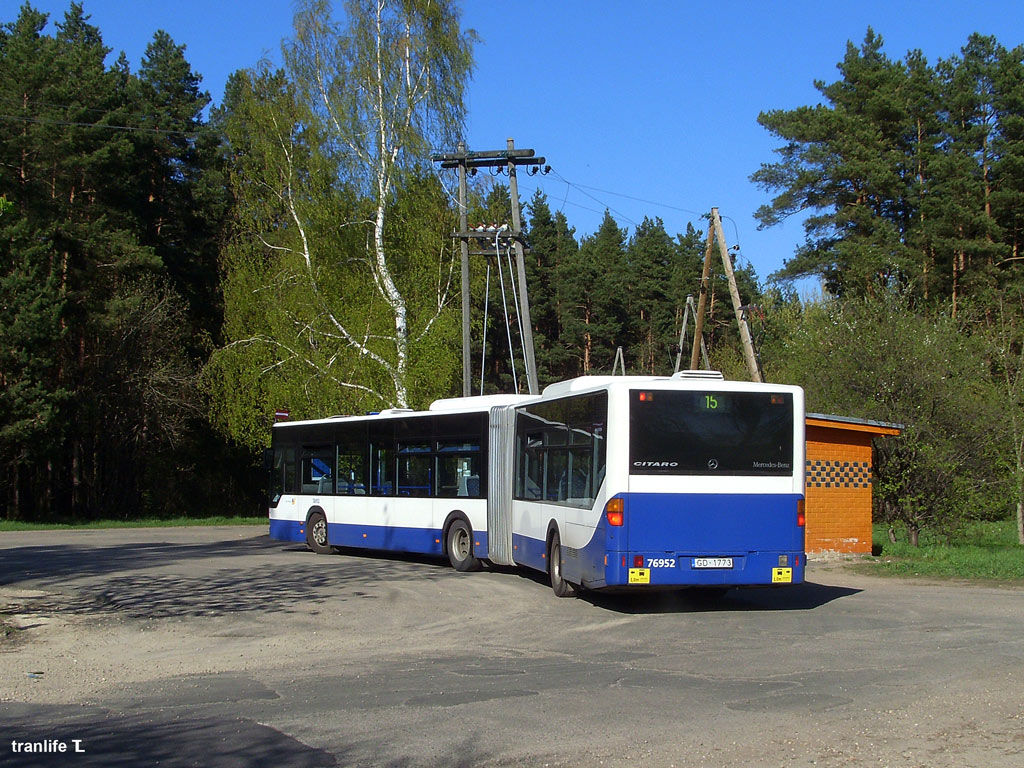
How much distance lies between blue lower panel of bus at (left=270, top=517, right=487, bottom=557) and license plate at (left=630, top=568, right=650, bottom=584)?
565cm

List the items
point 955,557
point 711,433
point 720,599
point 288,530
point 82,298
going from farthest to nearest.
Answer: point 82,298 → point 288,530 → point 955,557 → point 720,599 → point 711,433

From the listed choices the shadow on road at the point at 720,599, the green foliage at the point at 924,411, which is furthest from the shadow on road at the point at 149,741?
the green foliage at the point at 924,411

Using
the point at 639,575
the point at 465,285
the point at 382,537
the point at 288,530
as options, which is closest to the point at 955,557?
the point at 639,575

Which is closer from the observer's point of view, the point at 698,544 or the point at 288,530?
the point at 698,544

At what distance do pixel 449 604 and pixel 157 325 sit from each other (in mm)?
29228

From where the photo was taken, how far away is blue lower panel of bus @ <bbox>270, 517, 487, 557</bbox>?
19344mm

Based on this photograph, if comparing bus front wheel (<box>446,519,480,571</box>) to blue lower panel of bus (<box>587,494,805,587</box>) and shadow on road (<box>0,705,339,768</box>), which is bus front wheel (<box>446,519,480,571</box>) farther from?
shadow on road (<box>0,705,339,768</box>)

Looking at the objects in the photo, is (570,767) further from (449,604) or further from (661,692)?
(449,604)

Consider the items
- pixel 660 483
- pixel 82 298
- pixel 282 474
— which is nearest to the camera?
pixel 660 483

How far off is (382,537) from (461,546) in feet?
8.10

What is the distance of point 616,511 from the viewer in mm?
12805

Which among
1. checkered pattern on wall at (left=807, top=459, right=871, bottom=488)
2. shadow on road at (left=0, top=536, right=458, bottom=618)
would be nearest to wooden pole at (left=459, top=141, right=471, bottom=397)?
shadow on road at (left=0, top=536, right=458, bottom=618)

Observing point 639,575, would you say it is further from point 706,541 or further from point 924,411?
point 924,411

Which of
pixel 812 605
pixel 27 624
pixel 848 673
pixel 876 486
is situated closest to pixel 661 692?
pixel 848 673
